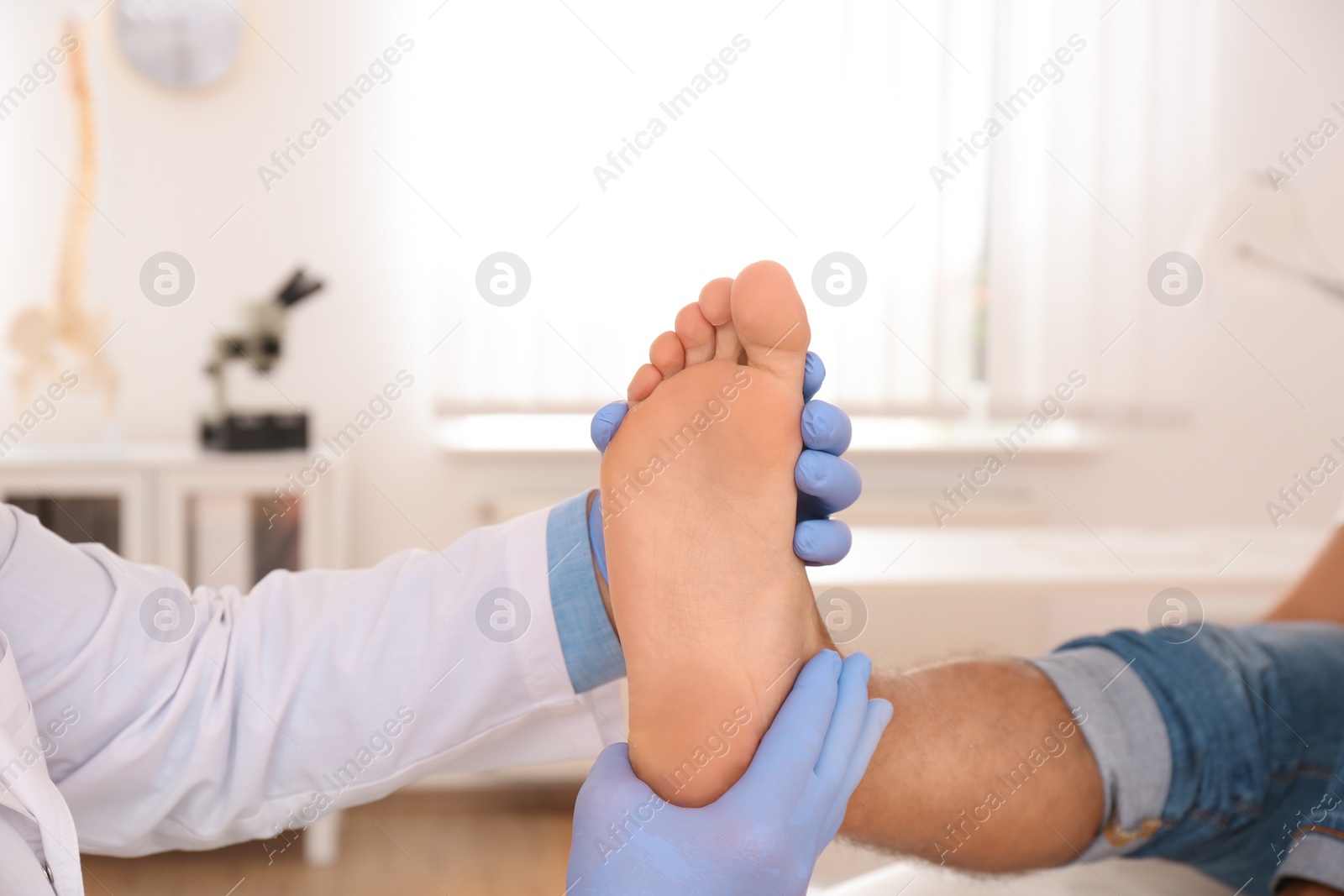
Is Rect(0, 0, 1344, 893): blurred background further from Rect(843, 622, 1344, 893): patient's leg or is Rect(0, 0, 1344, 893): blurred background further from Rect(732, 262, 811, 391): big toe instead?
Rect(732, 262, 811, 391): big toe

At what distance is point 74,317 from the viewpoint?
1912 millimetres

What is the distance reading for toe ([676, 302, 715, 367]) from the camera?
772mm

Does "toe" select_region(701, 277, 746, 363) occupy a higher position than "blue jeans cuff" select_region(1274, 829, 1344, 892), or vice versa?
"toe" select_region(701, 277, 746, 363)

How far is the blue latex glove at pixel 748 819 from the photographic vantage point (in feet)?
2.06

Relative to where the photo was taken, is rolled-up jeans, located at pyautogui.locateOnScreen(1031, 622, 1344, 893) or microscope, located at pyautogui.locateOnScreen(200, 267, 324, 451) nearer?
rolled-up jeans, located at pyautogui.locateOnScreen(1031, 622, 1344, 893)

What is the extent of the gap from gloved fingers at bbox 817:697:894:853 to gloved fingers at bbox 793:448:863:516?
0.48 ft

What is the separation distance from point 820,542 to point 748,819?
0.20m

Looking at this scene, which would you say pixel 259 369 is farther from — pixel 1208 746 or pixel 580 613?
Answer: pixel 1208 746

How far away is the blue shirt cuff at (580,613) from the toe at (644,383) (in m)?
0.11

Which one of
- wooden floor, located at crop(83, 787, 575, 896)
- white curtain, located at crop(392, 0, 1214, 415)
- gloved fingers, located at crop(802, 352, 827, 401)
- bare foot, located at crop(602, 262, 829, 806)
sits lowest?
wooden floor, located at crop(83, 787, 575, 896)

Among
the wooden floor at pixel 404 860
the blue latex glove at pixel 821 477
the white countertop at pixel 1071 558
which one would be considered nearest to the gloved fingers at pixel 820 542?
the blue latex glove at pixel 821 477

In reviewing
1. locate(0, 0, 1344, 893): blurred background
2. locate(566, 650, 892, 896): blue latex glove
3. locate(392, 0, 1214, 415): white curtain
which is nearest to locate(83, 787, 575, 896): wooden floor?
locate(0, 0, 1344, 893): blurred background

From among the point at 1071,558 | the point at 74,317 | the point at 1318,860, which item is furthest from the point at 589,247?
the point at 1318,860

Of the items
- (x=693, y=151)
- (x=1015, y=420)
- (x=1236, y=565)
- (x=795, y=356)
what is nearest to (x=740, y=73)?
(x=693, y=151)
